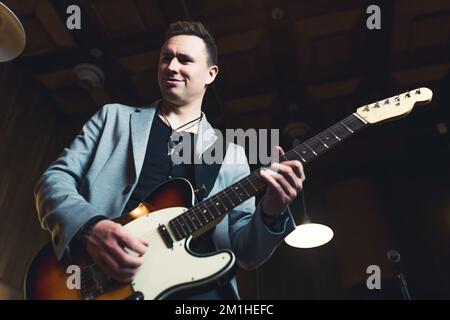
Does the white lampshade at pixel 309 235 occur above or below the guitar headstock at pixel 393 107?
below

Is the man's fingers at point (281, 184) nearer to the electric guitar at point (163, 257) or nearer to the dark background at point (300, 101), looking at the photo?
the electric guitar at point (163, 257)

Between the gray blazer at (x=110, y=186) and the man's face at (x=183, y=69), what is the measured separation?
140mm

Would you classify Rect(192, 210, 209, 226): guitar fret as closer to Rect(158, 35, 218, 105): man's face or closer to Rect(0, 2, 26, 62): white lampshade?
Rect(158, 35, 218, 105): man's face

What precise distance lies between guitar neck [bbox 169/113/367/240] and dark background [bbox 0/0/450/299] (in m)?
1.82

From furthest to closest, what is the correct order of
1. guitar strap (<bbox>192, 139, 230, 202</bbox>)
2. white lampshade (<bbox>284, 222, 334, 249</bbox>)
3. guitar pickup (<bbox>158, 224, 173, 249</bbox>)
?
1. white lampshade (<bbox>284, 222, 334, 249</bbox>)
2. guitar strap (<bbox>192, 139, 230, 202</bbox>)
3. guitar pickup (<bbox>158, 224, 173, 249</bbox>)

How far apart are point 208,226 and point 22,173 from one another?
8.56ft

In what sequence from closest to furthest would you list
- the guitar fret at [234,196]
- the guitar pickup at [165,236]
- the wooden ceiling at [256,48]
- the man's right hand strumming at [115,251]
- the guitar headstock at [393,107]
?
the man's right hand strumming at [115,251] → the guitar pickup at [165,236] → the guitar fret at [234,196] → the guitar headstock at [393,107] → the wooden ceiling at [256,48]

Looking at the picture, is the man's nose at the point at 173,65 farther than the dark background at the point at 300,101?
No

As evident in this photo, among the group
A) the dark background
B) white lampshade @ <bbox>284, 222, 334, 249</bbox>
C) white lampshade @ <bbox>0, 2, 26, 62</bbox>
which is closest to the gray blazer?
white lampshade @ <bbox>0, 2, 26, 62</bbox>

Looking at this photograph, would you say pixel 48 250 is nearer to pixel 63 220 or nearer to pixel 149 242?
pixel 63 220

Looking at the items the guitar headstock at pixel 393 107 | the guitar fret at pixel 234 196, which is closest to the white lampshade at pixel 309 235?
the guitar headstock at pixel 393 107

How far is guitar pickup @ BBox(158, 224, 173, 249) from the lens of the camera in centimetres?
101

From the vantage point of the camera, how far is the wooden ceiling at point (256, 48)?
2.82 m

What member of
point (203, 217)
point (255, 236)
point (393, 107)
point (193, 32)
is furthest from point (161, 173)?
point (393, 107)
